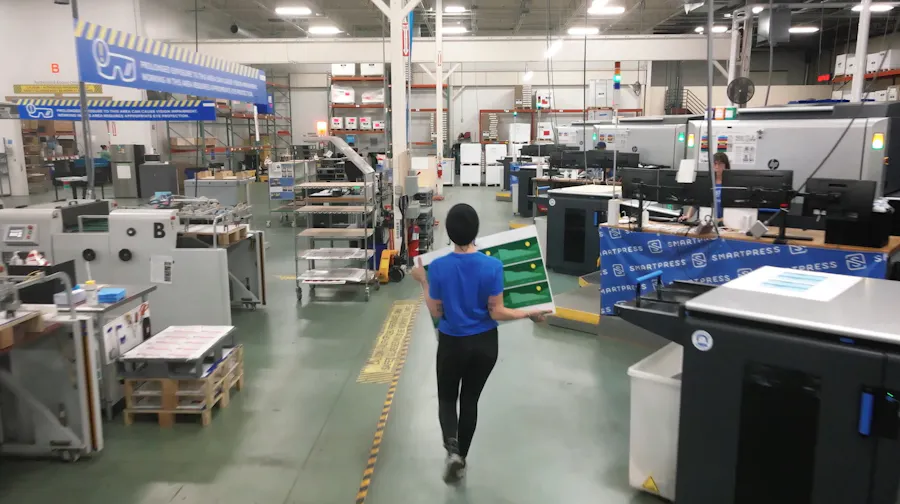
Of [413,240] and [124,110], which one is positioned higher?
[124,110]

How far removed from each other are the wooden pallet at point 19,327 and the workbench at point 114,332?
0.38 metres

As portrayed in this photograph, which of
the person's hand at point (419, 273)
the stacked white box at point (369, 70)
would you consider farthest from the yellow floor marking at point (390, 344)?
the stacked white box at point (369, 70)

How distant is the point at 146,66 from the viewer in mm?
5277

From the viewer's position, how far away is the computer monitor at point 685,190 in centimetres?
423

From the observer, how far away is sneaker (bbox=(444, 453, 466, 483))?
2992mm

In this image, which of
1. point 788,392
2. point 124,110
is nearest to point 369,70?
point 124,110

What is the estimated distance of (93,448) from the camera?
10.7 ft

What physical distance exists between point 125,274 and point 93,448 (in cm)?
172

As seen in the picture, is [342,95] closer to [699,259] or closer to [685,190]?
[685,190]

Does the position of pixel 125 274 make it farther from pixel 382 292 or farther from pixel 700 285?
pixel 700 285

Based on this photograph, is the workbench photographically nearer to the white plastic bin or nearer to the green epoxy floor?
the green epoxy floor

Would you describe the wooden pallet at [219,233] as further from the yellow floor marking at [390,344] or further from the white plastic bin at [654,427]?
the white plastic bin at [654,427]

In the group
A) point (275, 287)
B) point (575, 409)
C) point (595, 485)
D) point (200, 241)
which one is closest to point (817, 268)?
point (575, 409)

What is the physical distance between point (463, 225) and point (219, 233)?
11.1 feet
